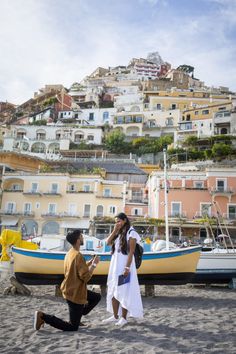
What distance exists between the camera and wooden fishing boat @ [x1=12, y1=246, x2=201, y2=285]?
32.6 feet

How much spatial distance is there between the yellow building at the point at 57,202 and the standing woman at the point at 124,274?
26859mm

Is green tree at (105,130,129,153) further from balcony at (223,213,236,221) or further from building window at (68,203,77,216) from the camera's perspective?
balcony at (223,213,236,221)

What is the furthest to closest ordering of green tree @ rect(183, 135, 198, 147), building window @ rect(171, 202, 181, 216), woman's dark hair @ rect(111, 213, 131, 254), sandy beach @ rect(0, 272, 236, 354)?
green tree @ rect(183, 135, 198, 147), building window @ rect(171, 202, 181, 216), woman's dark hair @ rect(111, 213, 131, 254), sandy beach @ rect(0, 272, 236, 354)

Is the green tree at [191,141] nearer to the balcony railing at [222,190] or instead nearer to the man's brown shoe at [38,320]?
the balcony railing at [222,190]

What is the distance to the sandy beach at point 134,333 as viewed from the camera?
428 centimetres

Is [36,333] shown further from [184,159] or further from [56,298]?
[184,159]

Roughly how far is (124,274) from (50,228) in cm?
2949

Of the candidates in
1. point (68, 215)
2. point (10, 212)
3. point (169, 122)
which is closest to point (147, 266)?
point (68, 215)

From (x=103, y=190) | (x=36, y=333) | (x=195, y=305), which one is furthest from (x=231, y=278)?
(x=103, y=190)

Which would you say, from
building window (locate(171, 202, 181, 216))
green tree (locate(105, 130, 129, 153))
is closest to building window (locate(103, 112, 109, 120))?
green tree (locate(105, 130, 129, 153))

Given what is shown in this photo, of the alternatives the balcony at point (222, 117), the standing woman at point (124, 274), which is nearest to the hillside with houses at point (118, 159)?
the balcony at point (222, 117)

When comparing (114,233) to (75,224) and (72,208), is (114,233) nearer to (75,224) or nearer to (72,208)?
(75,224)

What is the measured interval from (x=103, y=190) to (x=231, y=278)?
77.4ft

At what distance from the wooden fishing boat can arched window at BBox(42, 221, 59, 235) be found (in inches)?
934
